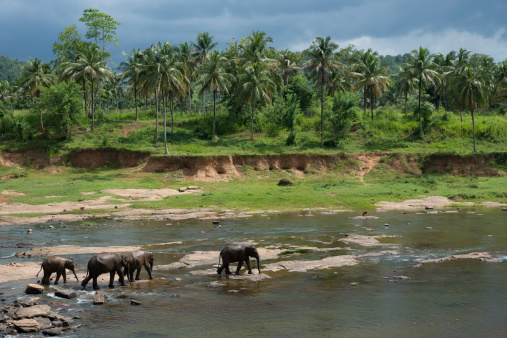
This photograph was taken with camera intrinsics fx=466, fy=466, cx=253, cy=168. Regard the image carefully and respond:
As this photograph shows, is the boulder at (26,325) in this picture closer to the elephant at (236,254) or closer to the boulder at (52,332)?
the boulder at (52,332)

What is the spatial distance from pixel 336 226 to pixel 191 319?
59.3 feet

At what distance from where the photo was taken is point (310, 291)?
49.1ft

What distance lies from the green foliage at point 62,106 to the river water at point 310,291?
37644 millimetres

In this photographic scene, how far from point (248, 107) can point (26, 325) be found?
61.9 meters

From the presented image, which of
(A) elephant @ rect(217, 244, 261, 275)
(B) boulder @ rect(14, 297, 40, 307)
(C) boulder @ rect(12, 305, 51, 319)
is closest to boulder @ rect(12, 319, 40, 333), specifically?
(C) boulder @ rect(12, 305, 51, 319)

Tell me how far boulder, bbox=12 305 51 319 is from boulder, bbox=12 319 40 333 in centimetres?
40

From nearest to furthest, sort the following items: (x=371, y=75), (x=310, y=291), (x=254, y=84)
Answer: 1. (x=310, y=291)
2. (x=254, y=84)
3. (x=371, y=75)

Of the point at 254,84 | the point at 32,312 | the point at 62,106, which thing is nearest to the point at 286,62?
the point at 254,84

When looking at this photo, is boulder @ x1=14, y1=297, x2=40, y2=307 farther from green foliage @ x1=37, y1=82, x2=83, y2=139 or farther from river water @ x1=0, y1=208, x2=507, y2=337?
green foliage @ x1=37, y1=82, x2=83, y2=139

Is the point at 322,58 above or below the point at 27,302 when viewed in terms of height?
above

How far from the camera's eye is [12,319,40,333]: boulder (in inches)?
443

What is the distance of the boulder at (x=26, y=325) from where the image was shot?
443 inches

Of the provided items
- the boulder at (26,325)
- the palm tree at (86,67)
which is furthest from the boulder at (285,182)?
the boulder at (26,325)

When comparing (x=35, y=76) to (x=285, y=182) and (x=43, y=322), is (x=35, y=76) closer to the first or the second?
(x=285, y=182)
